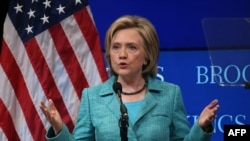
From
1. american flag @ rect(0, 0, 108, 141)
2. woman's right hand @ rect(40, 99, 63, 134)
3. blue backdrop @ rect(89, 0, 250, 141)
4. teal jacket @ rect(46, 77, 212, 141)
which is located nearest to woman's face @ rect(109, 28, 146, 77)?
teal jacket @ rect(46, 77, 212, 141)

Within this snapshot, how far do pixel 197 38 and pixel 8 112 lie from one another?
4.44 feet

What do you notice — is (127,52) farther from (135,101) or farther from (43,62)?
(43,62)

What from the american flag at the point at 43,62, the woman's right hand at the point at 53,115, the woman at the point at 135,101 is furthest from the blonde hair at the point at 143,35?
the american flag at the point at 43,62

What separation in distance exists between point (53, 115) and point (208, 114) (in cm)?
63

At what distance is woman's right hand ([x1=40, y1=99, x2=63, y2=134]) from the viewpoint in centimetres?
249

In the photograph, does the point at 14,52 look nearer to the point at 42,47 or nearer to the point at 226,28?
the point at 42,47

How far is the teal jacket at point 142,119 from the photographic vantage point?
103 inches

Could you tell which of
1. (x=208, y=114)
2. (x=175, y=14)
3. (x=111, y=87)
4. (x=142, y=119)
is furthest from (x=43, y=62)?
(x=208, y=114)

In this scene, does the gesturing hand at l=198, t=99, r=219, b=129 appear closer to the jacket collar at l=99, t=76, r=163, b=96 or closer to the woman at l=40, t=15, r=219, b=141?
the woman at l=40, t=15, r=219, b=141

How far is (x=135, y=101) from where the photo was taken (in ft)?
8.89

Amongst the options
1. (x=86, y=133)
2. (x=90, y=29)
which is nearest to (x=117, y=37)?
(x=86, y=133)

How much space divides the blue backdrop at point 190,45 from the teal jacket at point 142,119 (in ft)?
4.74

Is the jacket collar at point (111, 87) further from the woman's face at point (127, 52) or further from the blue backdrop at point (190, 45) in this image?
the blue backdrop at point (190, 45)

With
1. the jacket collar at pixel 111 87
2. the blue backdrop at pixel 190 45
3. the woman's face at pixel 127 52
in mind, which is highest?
the woman's face at pixel 127 52
